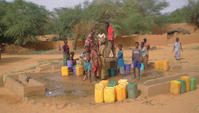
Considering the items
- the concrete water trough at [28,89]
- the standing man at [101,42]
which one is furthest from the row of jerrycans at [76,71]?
the concrete water trough at [28,89]

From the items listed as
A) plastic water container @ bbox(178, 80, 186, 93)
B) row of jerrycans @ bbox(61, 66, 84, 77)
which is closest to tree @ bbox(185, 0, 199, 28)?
row of jerrycans @ bbox(61, 66, 84, 77)

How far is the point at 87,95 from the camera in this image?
6.19 meters

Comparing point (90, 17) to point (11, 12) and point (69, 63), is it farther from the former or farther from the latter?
point (69, 63)

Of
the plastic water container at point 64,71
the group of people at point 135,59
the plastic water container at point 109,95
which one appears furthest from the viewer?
the plastic water container at point 64,71

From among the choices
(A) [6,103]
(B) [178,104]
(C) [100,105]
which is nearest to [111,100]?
(C) [100,105]

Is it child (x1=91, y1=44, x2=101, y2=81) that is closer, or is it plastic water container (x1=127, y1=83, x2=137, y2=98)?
plastic water container (x1=127, y1=83, x2=137, y2=98)

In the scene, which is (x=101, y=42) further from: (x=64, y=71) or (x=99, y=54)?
(x=64, y=71)

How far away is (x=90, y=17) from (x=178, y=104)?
20380 mm

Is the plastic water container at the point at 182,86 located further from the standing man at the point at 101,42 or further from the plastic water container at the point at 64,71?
the plastic water container at the point at 64,71

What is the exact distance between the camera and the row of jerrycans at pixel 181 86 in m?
5.68

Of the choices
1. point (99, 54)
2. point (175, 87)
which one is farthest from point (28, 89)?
point (175, 87)

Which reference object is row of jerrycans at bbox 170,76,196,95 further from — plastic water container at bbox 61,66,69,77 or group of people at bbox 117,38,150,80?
plastic water container at bbox 61,66,69,77

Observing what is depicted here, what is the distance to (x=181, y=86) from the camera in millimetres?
5801

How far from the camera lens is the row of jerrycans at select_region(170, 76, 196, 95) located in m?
5.68
